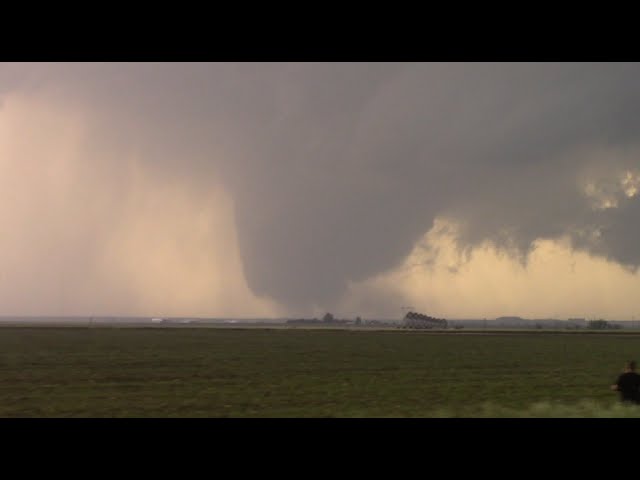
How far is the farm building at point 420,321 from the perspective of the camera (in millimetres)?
154225

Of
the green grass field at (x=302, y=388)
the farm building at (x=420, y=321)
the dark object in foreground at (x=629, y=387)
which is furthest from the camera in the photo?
the farm building at (x=420, y=321)

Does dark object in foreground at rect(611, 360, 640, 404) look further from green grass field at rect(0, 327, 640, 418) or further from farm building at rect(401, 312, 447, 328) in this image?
farm building at rect(401, 312, 447, 328)

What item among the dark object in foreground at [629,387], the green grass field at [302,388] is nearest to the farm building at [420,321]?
the green grass field at [302,388]

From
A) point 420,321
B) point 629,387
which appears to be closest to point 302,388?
point 629,387

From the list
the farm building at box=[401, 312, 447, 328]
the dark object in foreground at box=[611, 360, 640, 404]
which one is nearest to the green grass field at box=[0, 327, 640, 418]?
the dark object in foreground at box=[611, 360, 640, 404]

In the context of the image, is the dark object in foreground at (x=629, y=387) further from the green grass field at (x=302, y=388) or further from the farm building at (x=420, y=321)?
the farm building at (x=420, y=321)

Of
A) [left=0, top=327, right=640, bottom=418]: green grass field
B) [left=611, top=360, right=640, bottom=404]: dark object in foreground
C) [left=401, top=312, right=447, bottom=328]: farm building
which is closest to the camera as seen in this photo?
[left=611, top=360, right=640, bottom=404]: dark object in foreground

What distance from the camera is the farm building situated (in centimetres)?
15423

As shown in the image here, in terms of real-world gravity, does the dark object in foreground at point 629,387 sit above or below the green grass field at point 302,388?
above

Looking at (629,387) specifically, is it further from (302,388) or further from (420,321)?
(420,321)
